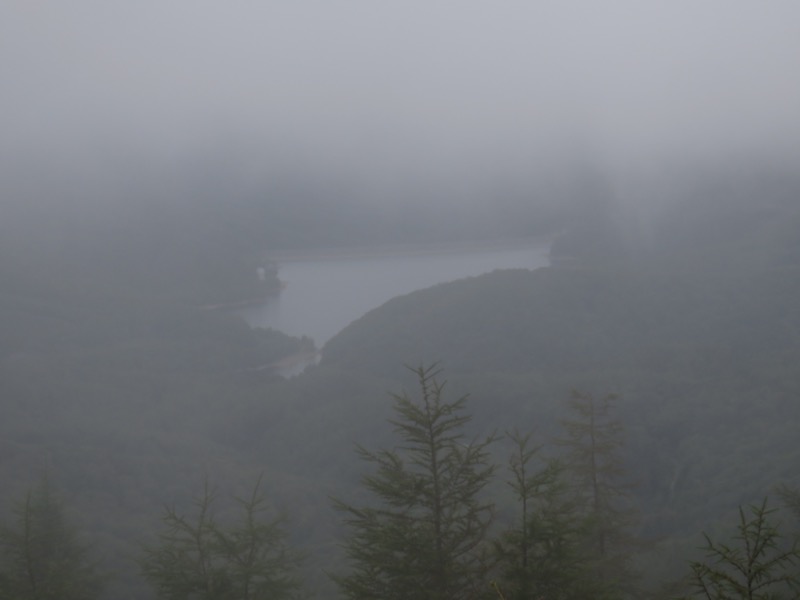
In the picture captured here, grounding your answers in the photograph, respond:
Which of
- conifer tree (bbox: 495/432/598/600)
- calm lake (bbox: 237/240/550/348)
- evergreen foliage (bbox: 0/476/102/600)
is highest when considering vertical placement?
calm lake (bbox: 237/240/550/348)

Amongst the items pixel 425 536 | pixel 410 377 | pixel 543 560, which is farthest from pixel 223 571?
pixel 410 377

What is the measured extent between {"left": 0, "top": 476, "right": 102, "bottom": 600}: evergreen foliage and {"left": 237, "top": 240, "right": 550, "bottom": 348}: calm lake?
18739 mm

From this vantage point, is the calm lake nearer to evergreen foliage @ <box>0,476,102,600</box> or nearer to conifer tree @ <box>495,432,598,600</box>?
evergreen foliage @ <box>0,476,102,600</box>

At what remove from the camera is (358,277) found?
1321 inches

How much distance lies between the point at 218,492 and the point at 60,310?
Result: 16.7 m

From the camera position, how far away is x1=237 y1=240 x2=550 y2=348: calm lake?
30.9m

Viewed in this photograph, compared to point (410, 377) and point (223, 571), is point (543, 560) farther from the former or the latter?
point (410, 377)

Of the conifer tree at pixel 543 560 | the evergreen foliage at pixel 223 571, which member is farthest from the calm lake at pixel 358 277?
the conifer tree at pixel 543 560

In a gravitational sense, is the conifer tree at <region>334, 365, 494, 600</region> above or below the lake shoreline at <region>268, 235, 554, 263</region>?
below

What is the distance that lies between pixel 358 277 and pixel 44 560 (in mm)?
23996

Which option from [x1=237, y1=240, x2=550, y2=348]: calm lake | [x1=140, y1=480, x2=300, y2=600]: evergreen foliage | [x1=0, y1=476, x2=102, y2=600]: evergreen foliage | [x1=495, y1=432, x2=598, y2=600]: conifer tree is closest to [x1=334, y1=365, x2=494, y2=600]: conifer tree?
[x1=495, y1=432, x2=598, y2=600]: conifer tree

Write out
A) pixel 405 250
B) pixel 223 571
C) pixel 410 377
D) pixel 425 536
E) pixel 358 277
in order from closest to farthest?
pixel 425 536 → pixel 223 571 → pixel 410 377 → pixel 358 277 → pixel 405 250

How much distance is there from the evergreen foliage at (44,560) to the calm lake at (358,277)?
18739 mm

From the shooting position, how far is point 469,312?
24.8 metres
